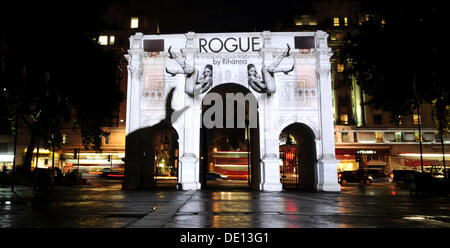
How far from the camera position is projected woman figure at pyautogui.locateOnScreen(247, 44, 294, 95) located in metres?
23.8

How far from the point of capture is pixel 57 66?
21.0m

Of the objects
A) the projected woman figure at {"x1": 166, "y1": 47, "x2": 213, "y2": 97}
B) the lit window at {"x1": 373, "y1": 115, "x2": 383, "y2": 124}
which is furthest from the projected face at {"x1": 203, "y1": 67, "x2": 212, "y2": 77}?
the lit window at {"x1": 373, "y1": 115, "x2": 383, "y2": 124}

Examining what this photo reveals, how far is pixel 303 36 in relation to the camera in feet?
A: 82.2

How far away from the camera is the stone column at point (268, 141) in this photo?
896 inches

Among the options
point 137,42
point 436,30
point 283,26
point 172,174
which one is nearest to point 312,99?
point 436,30

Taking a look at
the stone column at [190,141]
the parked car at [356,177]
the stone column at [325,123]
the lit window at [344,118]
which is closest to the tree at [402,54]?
the stone column at [325,123]

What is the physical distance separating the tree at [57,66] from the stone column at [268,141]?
12162 millimetres

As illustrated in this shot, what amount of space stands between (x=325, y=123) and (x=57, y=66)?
61.2 ft

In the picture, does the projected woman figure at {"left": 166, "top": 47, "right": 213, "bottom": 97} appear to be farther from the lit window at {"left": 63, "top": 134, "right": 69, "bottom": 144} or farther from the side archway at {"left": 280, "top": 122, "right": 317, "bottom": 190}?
the lit window at {"left": 63, "top": 134, "right": 69, "bottom": 144}

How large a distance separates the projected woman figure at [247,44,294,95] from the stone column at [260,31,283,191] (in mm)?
569

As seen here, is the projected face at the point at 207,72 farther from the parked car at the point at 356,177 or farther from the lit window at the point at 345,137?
the lit window at the point at 345,137

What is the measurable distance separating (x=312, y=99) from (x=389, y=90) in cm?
526

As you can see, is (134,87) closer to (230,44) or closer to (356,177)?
(230,44)
